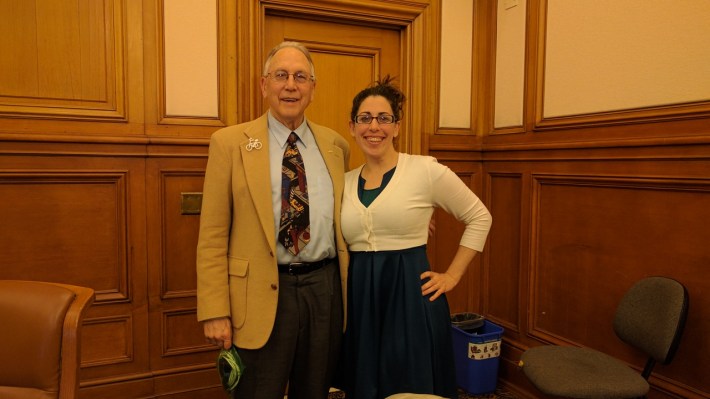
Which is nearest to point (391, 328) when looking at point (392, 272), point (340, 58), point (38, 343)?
point (392, 272)

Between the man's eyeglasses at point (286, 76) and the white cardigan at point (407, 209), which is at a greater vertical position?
the man's eyeglasses at point (286, 76)

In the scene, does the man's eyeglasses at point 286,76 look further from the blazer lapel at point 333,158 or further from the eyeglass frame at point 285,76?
the blazer lapel at point 333,158

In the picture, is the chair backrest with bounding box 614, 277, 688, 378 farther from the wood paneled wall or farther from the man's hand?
the man's hand

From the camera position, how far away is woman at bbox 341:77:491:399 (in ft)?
5.72

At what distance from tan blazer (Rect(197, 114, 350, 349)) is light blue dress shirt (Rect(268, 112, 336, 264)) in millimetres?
44

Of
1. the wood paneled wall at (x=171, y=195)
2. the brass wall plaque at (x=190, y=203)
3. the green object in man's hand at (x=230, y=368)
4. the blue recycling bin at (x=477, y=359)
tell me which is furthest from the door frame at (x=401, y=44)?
the green object in man's hand at (x=230, y=368)

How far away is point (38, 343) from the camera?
50.1 inches

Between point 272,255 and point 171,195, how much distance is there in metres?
1.16

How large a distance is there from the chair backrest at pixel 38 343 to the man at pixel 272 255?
40cm

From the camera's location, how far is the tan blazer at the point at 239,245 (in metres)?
1.62

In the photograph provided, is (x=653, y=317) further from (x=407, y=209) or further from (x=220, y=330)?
(x=220, y=330)

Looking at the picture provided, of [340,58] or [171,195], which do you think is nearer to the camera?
[171,195]

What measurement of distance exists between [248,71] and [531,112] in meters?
1.57

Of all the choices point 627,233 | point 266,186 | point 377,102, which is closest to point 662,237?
point 627,233
